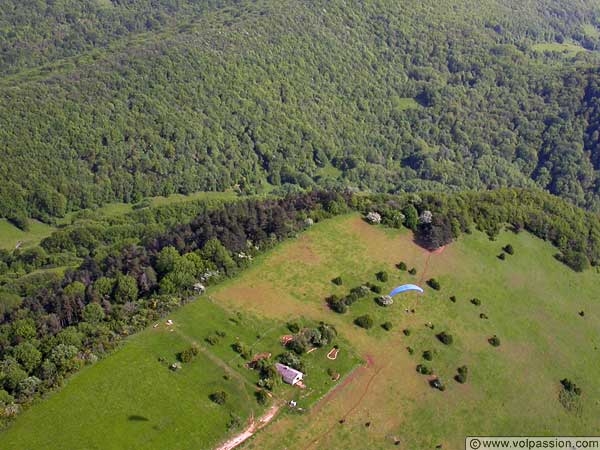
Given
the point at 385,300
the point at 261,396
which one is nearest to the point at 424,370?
the point at 385,300

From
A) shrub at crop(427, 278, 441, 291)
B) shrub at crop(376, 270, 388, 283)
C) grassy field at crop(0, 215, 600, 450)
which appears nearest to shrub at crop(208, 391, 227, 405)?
grassy field at crop(0, 215, 600, 450)

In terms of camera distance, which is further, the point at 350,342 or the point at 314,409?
the point at 350,342

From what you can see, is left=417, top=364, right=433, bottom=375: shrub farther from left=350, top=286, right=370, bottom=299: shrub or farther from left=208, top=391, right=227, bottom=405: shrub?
left=208, top=391, right=227, bottom=405: shrub

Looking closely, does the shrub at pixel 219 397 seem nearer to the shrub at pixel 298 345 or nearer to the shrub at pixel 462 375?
the shrub at pixel 298 345

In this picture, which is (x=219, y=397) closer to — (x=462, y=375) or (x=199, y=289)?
(x=199, y=289)

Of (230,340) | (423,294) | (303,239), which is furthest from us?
(303,239)

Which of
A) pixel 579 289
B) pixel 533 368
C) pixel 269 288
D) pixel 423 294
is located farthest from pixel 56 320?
pixel 579 289

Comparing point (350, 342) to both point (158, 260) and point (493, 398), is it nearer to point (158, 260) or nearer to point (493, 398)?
point (493, 398)

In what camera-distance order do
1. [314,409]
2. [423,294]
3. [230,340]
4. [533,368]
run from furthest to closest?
[423,294]
[533,368]
[230,340]
[314,409]
